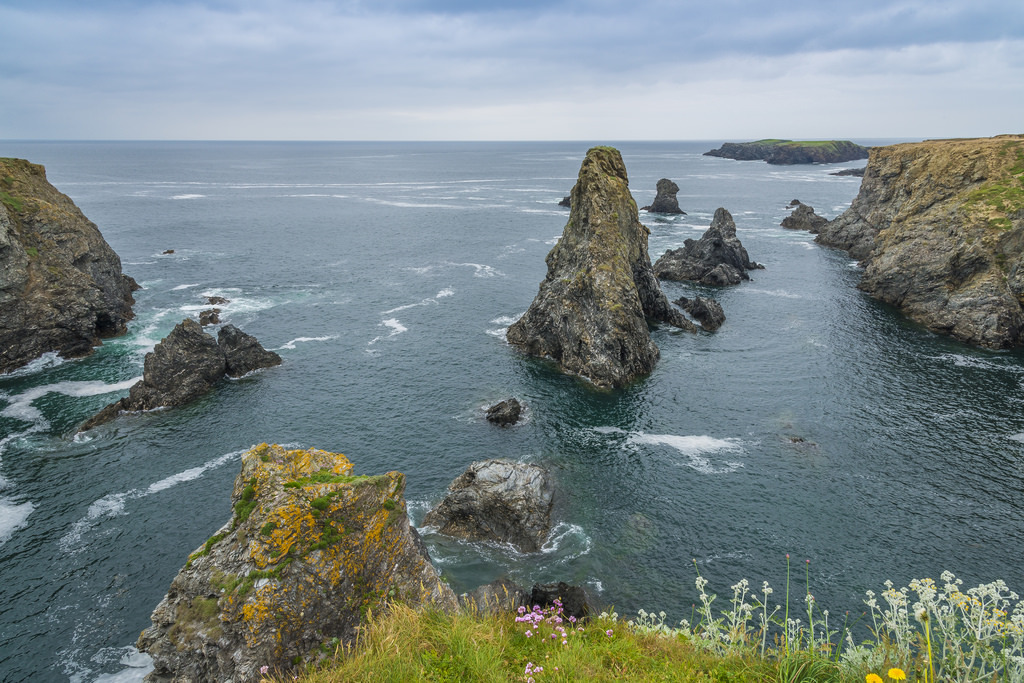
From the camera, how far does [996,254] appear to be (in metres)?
65.8

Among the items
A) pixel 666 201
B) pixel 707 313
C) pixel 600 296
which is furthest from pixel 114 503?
pixel 666 201

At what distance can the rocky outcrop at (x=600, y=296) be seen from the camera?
178 ft

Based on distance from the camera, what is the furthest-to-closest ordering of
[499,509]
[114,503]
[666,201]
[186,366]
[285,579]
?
[666,201] → [186,366] → [114,503] → [499,509] → [285,579]

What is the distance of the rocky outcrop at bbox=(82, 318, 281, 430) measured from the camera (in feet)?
155

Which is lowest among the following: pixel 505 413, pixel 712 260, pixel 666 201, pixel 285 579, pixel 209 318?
pixel 505 413

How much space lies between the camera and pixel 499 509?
110 ft

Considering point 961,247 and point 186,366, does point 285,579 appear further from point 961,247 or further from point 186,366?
point 961,247

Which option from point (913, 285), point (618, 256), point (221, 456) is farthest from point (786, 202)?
point (221, 456)

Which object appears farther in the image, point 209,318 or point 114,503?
point 209,318

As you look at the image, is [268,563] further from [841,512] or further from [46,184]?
[46,184]

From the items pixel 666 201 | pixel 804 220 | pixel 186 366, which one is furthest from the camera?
pixel 666 201

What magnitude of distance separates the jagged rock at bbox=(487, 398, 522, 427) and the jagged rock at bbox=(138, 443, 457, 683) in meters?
26.6

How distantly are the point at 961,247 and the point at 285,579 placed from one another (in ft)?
272

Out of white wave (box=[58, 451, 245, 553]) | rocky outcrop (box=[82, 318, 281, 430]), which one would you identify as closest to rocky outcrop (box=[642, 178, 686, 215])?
rocky outcrop (box=[82, 318, 281, 430])
